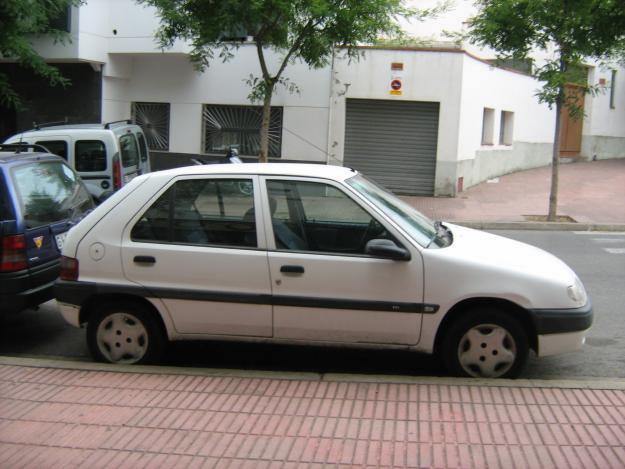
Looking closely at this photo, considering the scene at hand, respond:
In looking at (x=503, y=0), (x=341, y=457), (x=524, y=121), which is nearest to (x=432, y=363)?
(x=341, y=457)

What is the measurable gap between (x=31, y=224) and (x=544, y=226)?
426 inches

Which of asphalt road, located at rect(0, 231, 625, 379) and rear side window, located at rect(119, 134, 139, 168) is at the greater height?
rear side window, located at rect(119, 134, 139, 168)

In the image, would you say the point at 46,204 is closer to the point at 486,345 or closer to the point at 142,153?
the point at 486,345

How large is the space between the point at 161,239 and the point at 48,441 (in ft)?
5.98

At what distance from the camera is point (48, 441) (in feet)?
13.3

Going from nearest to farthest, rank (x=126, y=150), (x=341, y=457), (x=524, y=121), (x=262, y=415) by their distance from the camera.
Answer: (x=341, y=457), (x=262, y=415), (x=126, y=150), (x=524, y=121)

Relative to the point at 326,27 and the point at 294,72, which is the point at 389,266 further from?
the point at 294,72

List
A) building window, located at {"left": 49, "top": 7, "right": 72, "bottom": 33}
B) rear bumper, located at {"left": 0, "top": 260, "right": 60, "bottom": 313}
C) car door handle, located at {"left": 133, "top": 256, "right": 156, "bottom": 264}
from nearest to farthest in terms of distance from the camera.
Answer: car door handle, located at {"left": 133, "top": 256, "right": 156, "bottom": 264} < rear bumper, located at {"left": 0, "top": 260, "right": 60, "bottom": 313} < building window, located at {"left": 49, "top": 7, "right": 72, "bottom": 33}

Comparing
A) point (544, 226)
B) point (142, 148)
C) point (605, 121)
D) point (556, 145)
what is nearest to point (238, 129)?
point (142, 148)

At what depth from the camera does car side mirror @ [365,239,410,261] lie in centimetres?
503

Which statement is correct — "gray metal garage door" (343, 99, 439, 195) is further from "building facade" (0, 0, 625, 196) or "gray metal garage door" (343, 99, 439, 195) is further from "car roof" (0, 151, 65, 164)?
"car roof" (0, 151, 65, 164)

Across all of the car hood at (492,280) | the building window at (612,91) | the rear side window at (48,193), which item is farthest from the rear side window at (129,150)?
the building window at (612,91)

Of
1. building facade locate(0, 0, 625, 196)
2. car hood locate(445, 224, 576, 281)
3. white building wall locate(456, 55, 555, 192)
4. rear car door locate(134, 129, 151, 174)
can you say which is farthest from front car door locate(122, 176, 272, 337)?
white building wall locate(456, 55, 555, 192)

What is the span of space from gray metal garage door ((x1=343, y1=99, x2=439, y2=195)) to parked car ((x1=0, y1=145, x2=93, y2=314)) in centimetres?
1204
